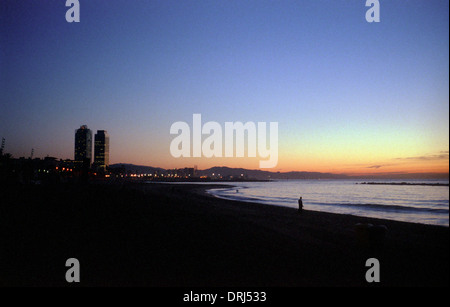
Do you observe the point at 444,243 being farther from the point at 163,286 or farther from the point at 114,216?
the point at 114,216

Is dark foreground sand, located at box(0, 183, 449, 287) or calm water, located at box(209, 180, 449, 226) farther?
calm water, located at box(209, 180, 449, 226)

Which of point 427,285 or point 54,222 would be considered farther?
point 54,222

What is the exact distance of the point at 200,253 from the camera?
9.35 metres

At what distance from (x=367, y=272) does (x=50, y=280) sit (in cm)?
837

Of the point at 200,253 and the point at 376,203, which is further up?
the point at 200,253

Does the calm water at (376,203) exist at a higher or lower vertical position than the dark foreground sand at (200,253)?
lower

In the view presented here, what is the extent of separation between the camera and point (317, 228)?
598 inches

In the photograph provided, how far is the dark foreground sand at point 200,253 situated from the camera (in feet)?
23.4

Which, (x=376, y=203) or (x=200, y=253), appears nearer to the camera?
(x=200, y=253)

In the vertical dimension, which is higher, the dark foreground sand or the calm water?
the dark foreground sand

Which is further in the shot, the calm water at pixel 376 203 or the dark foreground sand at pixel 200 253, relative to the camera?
the calm water at pixel 376 203

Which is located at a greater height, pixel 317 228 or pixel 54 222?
pixel 54 222

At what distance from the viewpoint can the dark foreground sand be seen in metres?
7.13
